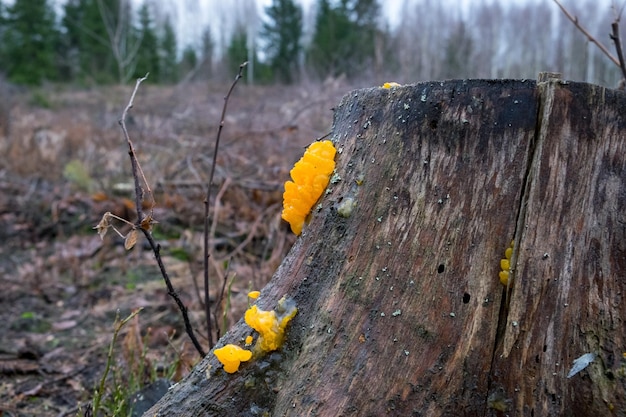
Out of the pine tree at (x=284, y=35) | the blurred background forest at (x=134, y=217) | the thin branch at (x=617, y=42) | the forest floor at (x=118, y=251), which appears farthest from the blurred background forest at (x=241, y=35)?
the thin branch at (x=617, y=42)

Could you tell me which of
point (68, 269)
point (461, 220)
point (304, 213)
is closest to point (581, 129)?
point (461, 220)

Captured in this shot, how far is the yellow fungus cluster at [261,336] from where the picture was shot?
1.45m

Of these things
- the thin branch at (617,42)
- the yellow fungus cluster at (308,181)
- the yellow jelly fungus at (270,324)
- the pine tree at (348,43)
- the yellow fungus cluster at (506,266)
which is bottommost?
the yellow jelly fungus at (270,324)

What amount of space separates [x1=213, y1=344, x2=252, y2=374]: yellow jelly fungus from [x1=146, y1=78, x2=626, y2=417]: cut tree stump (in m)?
0.03

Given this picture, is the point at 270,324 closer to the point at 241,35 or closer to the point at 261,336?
the point at 261,336

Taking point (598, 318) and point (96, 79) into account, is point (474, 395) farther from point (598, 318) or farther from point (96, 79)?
point (96, 79)

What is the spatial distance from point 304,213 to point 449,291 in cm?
51

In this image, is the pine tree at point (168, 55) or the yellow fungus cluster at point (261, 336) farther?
the pine tree at point (168, 55)

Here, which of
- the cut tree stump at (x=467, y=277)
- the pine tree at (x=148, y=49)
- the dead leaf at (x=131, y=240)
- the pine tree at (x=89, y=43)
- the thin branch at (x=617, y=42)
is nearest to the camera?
the cut tree stump at (x=467, y=277)

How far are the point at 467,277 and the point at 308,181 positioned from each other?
56 centimetres

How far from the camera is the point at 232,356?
1.45m

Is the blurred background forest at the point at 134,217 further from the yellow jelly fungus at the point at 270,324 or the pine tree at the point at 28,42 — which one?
the pine tree at the point at 28,42

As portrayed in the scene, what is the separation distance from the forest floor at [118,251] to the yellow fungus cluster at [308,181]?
9.1 inches

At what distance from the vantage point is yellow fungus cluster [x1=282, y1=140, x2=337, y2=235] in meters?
1.60
